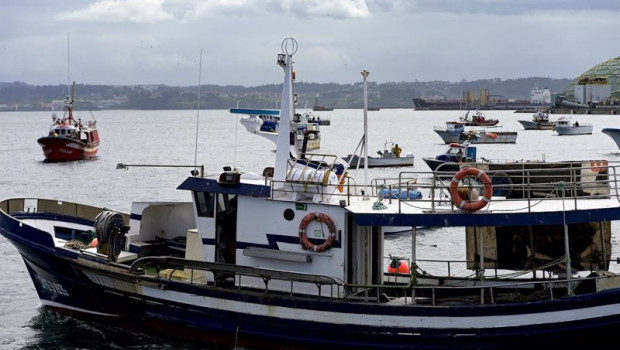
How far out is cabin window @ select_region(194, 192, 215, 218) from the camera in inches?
730

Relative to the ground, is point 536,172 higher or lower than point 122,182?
lower

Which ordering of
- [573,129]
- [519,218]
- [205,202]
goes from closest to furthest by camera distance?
1. [519,218]
2. [205,202]
3. [573,129]

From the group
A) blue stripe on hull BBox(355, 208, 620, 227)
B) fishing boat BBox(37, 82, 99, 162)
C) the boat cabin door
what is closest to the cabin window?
the boat cabin door

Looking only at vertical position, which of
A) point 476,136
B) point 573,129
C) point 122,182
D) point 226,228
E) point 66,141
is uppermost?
point 573,129

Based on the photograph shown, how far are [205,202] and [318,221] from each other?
2655 millimetres

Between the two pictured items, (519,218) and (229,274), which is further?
(229,274)

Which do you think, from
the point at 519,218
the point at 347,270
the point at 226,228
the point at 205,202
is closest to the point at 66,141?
the point at 205,202

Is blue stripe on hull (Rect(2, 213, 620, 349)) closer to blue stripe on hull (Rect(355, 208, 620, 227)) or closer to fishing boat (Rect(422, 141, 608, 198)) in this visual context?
blue stripe on hull (Rect(355, 208, 620, 227))

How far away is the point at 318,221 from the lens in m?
17.4

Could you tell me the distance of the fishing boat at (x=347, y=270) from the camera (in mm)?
16250

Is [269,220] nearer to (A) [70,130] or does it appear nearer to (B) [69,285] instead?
(B) [69,285]

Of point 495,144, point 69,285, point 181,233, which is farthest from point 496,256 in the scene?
point 495,144

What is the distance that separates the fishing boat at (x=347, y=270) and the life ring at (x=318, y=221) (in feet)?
0.10

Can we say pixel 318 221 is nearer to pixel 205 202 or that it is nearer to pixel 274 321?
pixel 274 321
